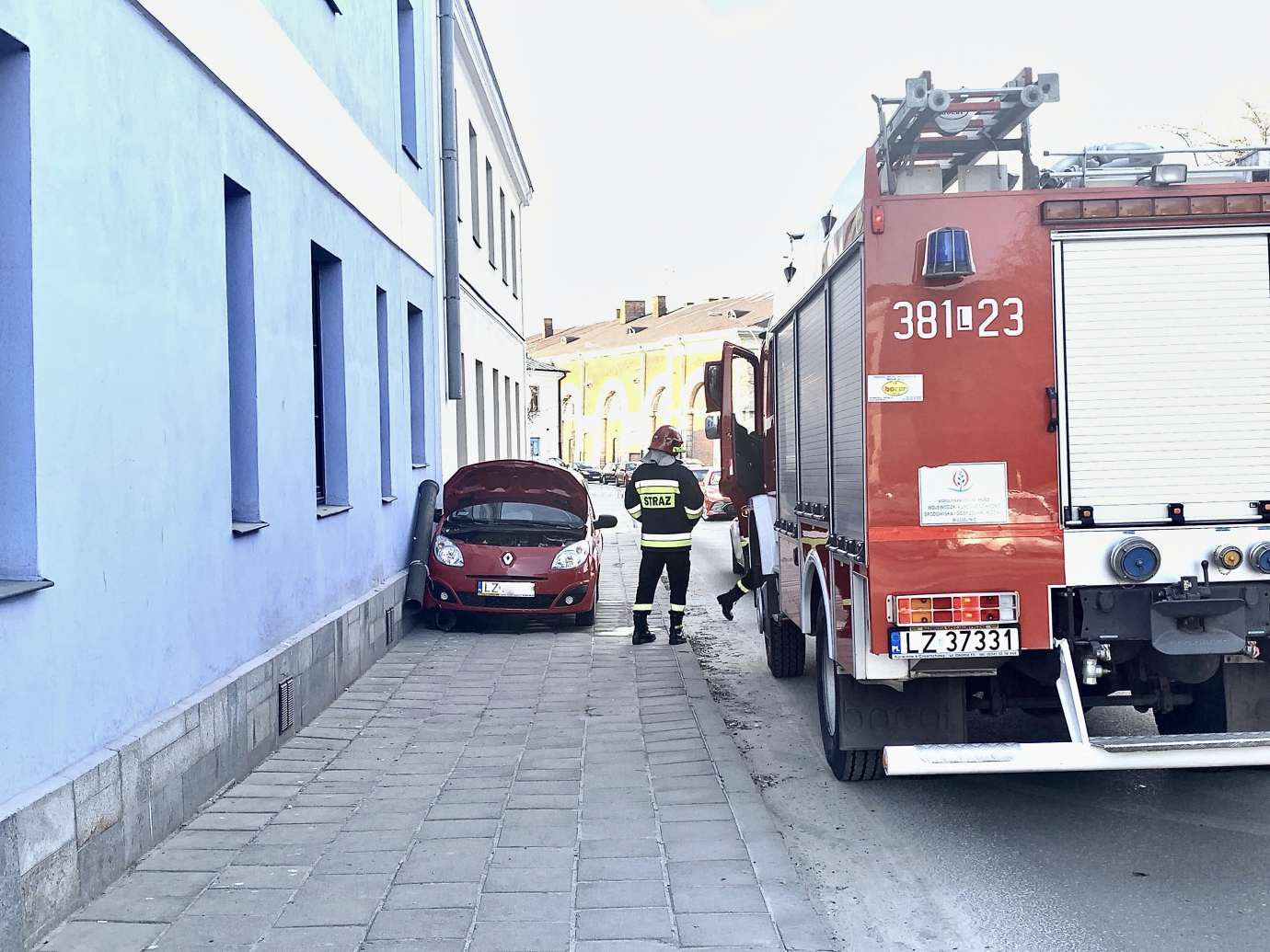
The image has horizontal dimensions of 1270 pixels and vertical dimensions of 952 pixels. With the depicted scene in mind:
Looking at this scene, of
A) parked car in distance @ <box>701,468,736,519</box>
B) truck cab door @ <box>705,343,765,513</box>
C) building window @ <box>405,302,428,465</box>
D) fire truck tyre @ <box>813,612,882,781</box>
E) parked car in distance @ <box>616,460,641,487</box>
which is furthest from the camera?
parked car in distance @ <box>616,460,641,487</box>

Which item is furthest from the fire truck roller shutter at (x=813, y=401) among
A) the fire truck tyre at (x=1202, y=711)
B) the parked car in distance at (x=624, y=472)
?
the parked car in distance at (x=624, y=472)

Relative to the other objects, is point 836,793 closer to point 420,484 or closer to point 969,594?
point 969,594

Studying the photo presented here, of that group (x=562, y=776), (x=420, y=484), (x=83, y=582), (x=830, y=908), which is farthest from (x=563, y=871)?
(x=420, y=484)

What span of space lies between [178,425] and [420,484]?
7730 mm

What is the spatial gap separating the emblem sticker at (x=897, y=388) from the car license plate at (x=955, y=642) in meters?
0.93

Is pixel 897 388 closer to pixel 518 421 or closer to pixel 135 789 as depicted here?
pixel 135 789

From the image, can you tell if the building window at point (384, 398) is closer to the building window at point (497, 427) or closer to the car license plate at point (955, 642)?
the car license plate at point (955, 642)

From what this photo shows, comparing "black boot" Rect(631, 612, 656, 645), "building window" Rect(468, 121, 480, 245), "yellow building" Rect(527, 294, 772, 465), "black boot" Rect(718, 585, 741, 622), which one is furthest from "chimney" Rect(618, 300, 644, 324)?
"black boot" Rect(631, 612, 656, 645)

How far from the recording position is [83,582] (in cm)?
502

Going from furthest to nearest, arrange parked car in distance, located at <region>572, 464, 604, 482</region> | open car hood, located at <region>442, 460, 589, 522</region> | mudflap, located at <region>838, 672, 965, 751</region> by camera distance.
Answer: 1. parked car in distance, located at <region>572, 464, 604, 482</region>
2. open car hood, located at <region>442, 460, 589, 522</region>
3. mudflap, located at <region>838, 672, 965, 751</region>

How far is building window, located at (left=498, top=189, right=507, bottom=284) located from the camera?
24941 mm

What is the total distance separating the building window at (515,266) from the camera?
91.4 ft

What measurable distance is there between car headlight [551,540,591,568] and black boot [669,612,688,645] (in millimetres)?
1190

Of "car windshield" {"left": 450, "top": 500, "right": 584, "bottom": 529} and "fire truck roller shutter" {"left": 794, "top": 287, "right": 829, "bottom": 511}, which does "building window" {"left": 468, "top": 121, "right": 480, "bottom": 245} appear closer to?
"car windshield" {"left": 450, "top": 500, "right": 584, "bottom": 529}
